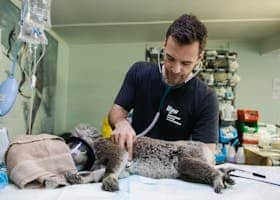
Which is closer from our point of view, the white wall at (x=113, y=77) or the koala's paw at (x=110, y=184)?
the koala's paw at (x=110, y=184)

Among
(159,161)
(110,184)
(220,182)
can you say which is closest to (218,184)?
(220,182)

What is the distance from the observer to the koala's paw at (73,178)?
0.65 metres

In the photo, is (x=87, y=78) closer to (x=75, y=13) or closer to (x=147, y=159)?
(x=75, y=13)

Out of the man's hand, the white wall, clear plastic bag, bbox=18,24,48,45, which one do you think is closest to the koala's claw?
the man's hand

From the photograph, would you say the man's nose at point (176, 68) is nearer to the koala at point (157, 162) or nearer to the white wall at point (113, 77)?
the koala at point (157, 162)

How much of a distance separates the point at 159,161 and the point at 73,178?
0.25m

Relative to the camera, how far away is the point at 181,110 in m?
1.06

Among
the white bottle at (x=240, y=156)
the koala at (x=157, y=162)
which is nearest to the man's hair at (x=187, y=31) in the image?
the koala at (x=157, y=162)

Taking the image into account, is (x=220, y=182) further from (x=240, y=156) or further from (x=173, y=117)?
(x=240, y=156)

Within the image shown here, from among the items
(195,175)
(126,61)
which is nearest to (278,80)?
(126,61)

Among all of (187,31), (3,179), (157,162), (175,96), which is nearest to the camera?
(3,179)

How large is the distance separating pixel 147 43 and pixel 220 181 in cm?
377

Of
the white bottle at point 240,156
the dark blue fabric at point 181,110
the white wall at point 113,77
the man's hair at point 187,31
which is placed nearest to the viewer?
the man's hair at point 187,31

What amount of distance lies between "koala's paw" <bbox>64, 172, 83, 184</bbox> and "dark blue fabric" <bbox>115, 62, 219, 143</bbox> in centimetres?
49
